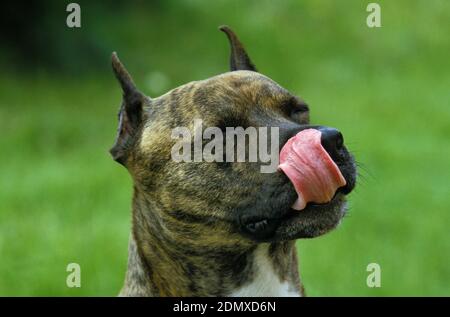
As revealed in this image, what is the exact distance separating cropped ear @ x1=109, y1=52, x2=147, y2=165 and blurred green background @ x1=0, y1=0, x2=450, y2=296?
1324 millimetres

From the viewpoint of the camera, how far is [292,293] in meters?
3.98

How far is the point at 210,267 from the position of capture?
3.87 metres

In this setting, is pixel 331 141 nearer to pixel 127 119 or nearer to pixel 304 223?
pixel 304 223

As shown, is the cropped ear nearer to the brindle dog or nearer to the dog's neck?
the brindle dog

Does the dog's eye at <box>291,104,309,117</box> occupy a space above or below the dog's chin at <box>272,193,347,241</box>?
above

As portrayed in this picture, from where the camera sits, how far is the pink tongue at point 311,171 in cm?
340

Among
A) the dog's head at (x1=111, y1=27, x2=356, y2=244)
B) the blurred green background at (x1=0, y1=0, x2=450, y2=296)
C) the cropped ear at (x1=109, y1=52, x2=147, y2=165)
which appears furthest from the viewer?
the blurred green background at (x1=0, y1=0, x2=450, y2=296)

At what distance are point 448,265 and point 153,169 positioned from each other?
3355mm

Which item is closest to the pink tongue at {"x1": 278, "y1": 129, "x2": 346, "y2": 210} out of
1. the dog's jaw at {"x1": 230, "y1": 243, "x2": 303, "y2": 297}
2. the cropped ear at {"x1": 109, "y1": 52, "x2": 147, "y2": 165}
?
the dog's jaw at {"x1": 230, "y1": 243, "x2": 303, "y2": 297}

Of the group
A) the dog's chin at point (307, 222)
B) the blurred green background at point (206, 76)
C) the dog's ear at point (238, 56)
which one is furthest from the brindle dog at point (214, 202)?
the blurred green background at point (206, 76)

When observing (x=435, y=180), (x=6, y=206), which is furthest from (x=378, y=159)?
(x=6, y=206)

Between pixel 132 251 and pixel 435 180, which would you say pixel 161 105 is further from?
pixel 435 180

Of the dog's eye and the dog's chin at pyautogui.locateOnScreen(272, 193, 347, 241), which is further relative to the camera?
the dog's eye

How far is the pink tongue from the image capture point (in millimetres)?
3400
